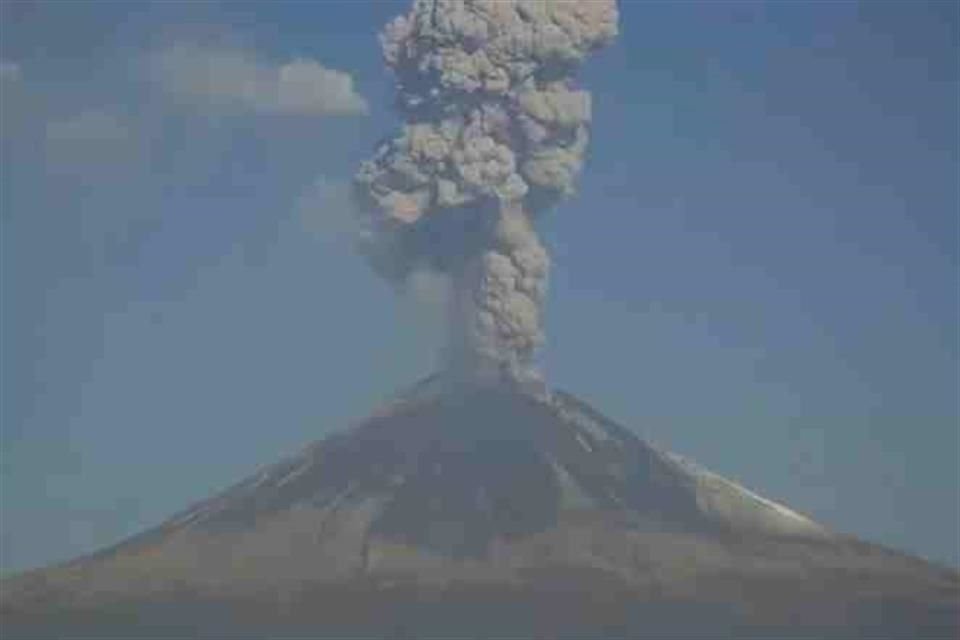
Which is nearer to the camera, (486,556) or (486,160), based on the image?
(486,556)

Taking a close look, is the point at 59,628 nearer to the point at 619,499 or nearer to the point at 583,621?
the point at 583,621

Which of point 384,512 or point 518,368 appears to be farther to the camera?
point 518,368

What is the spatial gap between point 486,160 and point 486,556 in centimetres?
518

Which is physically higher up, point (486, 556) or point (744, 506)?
point (744, 506)

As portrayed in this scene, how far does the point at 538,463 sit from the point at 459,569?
2.68m

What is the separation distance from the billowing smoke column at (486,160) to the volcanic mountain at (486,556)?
3.20 ft

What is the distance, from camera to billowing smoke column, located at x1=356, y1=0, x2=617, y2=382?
57.6 feet

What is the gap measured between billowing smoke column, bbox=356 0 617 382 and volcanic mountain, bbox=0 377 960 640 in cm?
98

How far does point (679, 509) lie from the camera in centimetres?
1800

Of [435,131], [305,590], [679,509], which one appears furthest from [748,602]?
[435,131]

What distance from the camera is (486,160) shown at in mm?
19266

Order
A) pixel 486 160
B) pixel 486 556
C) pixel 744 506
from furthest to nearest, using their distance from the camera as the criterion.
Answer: pixel 486 160, pixel 486 556, pixel 744 506

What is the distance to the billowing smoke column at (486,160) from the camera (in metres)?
17.5

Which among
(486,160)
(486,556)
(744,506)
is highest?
(486,160)
